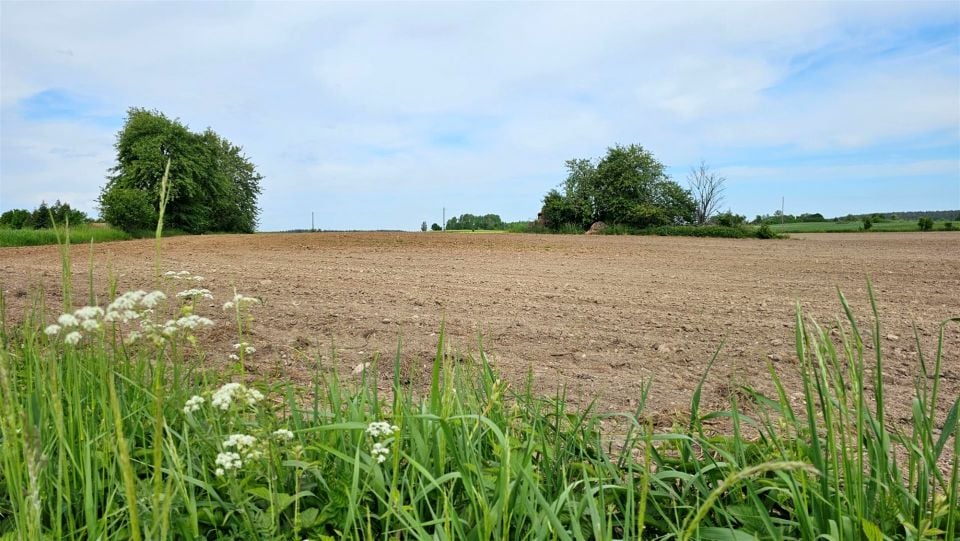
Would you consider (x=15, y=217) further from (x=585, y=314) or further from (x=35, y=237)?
(x=585, y=314)

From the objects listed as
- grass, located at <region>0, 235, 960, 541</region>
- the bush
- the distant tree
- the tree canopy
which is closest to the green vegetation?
the bush

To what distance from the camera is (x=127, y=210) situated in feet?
92.9

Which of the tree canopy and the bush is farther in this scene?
the tree canopy

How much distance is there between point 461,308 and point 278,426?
4.20m

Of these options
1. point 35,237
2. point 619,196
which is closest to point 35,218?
point 35,237

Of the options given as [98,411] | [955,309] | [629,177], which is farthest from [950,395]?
[629,177]

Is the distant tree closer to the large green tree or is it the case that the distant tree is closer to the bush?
the large green tree

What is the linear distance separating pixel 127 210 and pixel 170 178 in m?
5.10

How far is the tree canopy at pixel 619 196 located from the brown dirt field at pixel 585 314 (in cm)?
2981

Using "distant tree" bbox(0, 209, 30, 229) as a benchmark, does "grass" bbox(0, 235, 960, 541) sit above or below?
below

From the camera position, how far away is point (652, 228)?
33000mm

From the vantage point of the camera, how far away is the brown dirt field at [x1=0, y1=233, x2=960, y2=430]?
3.88 meters

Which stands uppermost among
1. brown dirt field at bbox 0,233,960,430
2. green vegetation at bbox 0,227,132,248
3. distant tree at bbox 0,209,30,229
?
distant tree at bbox 0,209,30,229

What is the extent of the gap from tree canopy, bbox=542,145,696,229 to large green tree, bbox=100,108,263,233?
2410 centimetres
